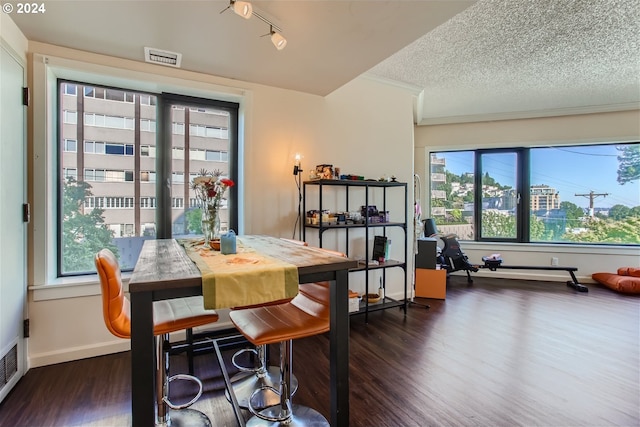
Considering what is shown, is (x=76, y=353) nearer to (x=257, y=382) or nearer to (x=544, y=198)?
(x=257, y=382)

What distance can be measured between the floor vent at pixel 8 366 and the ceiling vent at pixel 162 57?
2209 millimetres

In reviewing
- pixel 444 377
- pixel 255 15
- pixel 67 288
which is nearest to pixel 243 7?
pixel 255 15

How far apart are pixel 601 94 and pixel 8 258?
645 centimetres

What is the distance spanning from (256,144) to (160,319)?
180cm

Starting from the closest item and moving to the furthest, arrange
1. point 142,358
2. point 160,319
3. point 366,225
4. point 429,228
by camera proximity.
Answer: point 142,358 → point 160,319 → point 366,225 → point 429,228

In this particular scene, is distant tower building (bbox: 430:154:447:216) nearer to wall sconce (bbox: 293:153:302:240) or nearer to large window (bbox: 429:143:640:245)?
large window (bbox: 429:143:640:245)

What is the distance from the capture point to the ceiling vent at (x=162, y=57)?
228cm

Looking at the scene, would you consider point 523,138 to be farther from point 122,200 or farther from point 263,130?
point 122,200

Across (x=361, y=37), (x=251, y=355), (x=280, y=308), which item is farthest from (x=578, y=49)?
(x=251, y=355)

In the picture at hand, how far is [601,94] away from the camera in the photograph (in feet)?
13.5

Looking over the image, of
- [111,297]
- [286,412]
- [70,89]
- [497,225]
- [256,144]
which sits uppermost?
[70,89]

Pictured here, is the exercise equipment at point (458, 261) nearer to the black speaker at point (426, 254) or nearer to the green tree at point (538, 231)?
the green tree at point (538, 231)

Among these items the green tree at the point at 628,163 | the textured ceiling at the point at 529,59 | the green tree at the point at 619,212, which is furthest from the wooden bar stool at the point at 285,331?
the green tree at the point at 628,163

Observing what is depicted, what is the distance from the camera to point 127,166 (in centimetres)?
262
